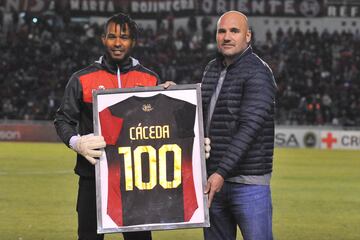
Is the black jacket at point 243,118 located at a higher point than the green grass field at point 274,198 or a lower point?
higher

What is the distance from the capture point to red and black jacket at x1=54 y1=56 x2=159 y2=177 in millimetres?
5809

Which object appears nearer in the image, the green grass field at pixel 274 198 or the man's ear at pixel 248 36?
the man's ear at pixel 248 36

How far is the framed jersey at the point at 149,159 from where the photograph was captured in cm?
546

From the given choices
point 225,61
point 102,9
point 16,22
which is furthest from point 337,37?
point 225,61

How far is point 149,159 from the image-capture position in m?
5.47

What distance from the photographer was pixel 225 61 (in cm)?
566

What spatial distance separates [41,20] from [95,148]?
35.7m

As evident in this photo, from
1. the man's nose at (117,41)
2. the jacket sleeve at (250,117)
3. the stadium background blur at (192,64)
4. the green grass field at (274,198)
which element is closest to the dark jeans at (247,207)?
the jacket sleeve at (250,117)

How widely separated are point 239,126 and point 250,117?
0.11 metres

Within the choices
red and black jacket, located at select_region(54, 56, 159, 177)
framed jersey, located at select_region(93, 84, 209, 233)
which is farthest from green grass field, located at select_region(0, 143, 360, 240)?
framed jersey, located at select_region(93, 84, 209, 233)

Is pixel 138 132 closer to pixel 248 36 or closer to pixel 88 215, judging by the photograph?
pixel 88 215

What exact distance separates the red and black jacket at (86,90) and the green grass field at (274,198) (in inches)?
175

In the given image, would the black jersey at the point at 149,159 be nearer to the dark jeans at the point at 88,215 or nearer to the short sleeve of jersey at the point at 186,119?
the short sleeve of jersey at the point at 186,119

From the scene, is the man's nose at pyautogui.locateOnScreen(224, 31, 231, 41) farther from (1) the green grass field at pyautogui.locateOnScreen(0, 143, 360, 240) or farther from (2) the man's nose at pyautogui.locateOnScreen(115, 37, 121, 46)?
(1) the green grass field at pyautogui.locateOnScreen(0, 143, 360, 240)
